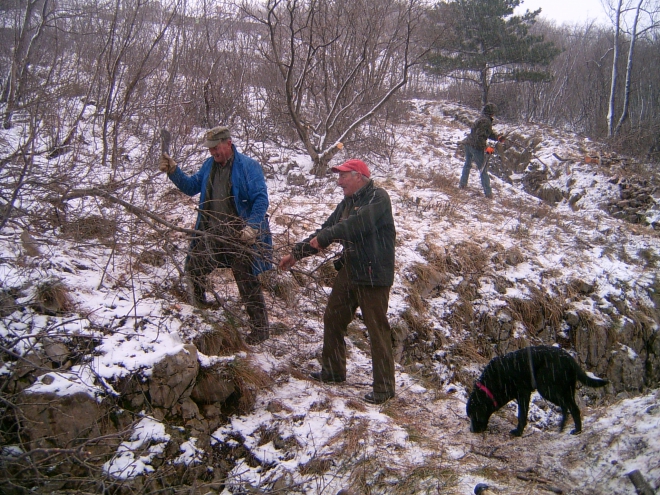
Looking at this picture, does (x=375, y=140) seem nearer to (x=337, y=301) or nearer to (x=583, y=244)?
(x=583, y=244)

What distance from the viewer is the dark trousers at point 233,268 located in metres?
3.49

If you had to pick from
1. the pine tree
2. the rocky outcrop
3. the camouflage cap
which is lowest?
the rocky outcrop

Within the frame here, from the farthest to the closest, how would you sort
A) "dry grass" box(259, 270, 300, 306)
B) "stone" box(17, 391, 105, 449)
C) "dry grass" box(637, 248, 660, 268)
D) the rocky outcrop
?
the rocky outcrop → "dry grass" box(637, 248, 660, 268) → "dry grass" box(259, 270, 300, 306) → "stone" box(17, 391, 105, 449)

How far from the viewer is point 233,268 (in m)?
3.70

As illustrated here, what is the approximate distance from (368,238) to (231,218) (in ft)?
3.73

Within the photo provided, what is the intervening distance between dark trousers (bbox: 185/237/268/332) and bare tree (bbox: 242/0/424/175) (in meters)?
4.23

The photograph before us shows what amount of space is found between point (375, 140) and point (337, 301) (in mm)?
6998

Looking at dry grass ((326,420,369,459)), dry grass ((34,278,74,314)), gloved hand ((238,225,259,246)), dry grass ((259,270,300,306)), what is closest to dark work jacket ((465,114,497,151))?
dry grass ((259,270,300,306))

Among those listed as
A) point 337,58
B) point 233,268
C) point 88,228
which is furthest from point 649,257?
point 88,228

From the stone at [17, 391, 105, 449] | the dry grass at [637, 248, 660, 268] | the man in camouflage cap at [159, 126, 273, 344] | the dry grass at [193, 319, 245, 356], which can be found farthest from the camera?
the dry grass at [637, 248, 660, 268]

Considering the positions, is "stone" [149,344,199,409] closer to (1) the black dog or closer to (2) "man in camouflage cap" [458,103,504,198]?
(1) the black dog

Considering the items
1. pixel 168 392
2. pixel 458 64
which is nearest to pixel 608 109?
pixel 458 64

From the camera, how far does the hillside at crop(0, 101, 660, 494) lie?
2781mm

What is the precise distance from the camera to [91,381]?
9.75 feet
